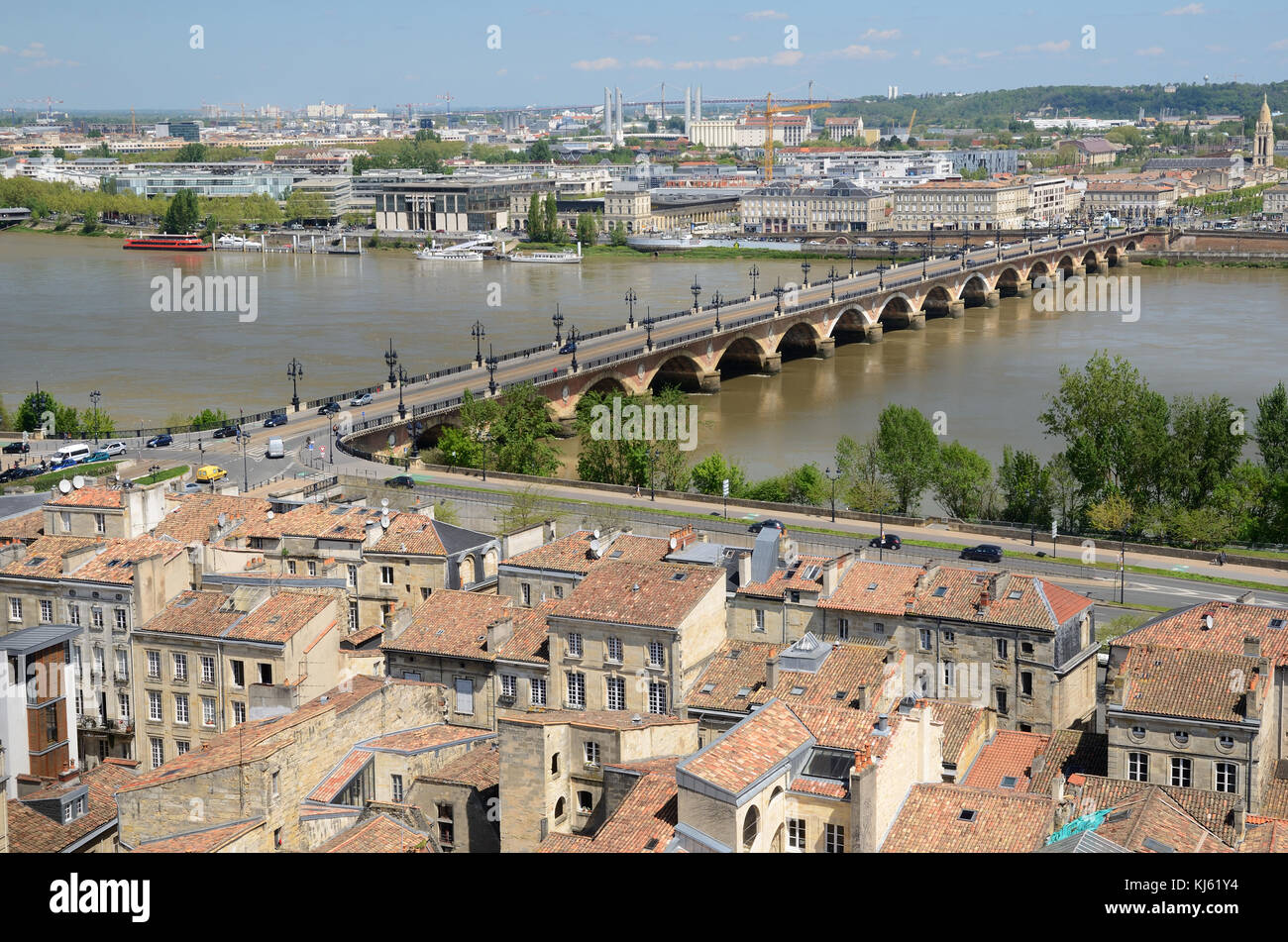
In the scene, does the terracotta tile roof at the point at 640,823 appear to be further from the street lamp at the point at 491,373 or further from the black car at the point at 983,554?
the street lamp at the point at 491,373

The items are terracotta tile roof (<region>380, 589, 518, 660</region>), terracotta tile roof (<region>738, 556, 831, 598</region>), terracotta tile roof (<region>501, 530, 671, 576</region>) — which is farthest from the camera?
terracotta tile roof (<region>501, 530, 671, 576</region>)

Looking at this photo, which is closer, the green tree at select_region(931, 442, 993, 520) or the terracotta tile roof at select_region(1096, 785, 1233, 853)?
the terracotta tile roof at select_region(1096, 785, 1233, 853)

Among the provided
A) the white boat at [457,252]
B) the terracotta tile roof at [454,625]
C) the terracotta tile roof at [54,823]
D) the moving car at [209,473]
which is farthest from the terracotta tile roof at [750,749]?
the white boat at [457,252]

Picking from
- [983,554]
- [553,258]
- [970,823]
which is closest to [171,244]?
[553,258]

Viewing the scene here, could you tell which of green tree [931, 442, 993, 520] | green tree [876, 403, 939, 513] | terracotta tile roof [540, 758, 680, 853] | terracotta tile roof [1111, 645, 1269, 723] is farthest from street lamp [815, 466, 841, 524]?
terracotta tile roof [540, 758, 680, 853]

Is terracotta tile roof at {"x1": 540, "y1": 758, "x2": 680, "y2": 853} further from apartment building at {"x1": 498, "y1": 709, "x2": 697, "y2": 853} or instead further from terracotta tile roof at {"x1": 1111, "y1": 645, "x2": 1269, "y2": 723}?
terracotta tile roof at {"x1": 1111, "y1": 645, "x2": 1269, "y2": 723}

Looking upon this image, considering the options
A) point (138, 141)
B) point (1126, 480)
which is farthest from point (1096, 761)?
point (138, 141)
